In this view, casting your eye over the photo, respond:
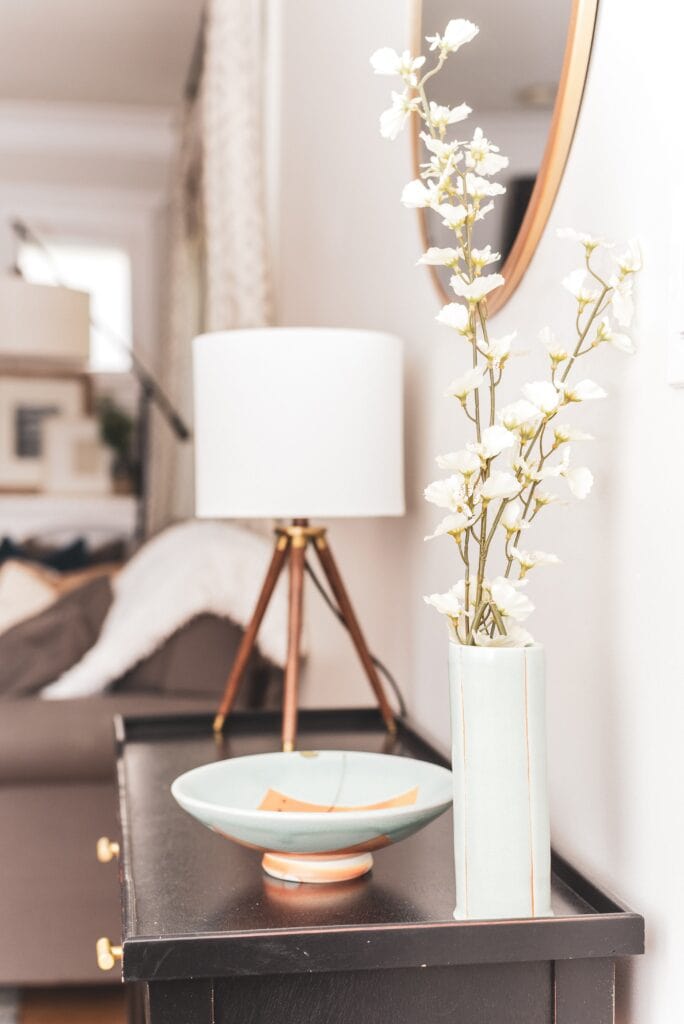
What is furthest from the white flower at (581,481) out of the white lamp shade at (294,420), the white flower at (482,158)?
the white lamp shade at (294,420)

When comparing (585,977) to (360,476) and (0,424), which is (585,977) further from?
(0,424)

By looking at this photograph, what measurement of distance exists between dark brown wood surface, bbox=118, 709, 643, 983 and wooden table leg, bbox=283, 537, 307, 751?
0.36 m

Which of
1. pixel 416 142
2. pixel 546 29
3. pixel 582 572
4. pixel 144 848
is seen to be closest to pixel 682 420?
pixel 582 572

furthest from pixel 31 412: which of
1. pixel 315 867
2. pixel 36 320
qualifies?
pixel 315 867

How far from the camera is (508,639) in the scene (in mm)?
961

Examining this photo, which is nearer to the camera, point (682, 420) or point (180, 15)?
point (682, 420)

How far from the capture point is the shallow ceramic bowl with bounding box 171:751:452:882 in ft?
3.36

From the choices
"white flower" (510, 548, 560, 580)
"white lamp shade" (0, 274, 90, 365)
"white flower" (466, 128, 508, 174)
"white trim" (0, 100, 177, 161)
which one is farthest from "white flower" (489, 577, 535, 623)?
"white trim" (0, 100, 177, 161)

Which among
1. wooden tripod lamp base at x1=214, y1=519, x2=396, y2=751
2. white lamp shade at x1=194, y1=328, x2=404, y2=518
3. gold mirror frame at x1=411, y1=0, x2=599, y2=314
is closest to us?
gold mirror frame at x1=411, y1=0, x2=599, y2=314

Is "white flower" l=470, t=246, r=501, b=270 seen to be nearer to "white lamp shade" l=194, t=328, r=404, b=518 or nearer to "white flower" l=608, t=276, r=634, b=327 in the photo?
"white flower" l=608, t=276, r=634, b=327

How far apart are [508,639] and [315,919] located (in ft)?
0.92

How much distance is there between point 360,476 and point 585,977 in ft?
2.83

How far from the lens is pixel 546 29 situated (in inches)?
50.0

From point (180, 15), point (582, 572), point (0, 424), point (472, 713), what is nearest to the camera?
point (472, 713)
